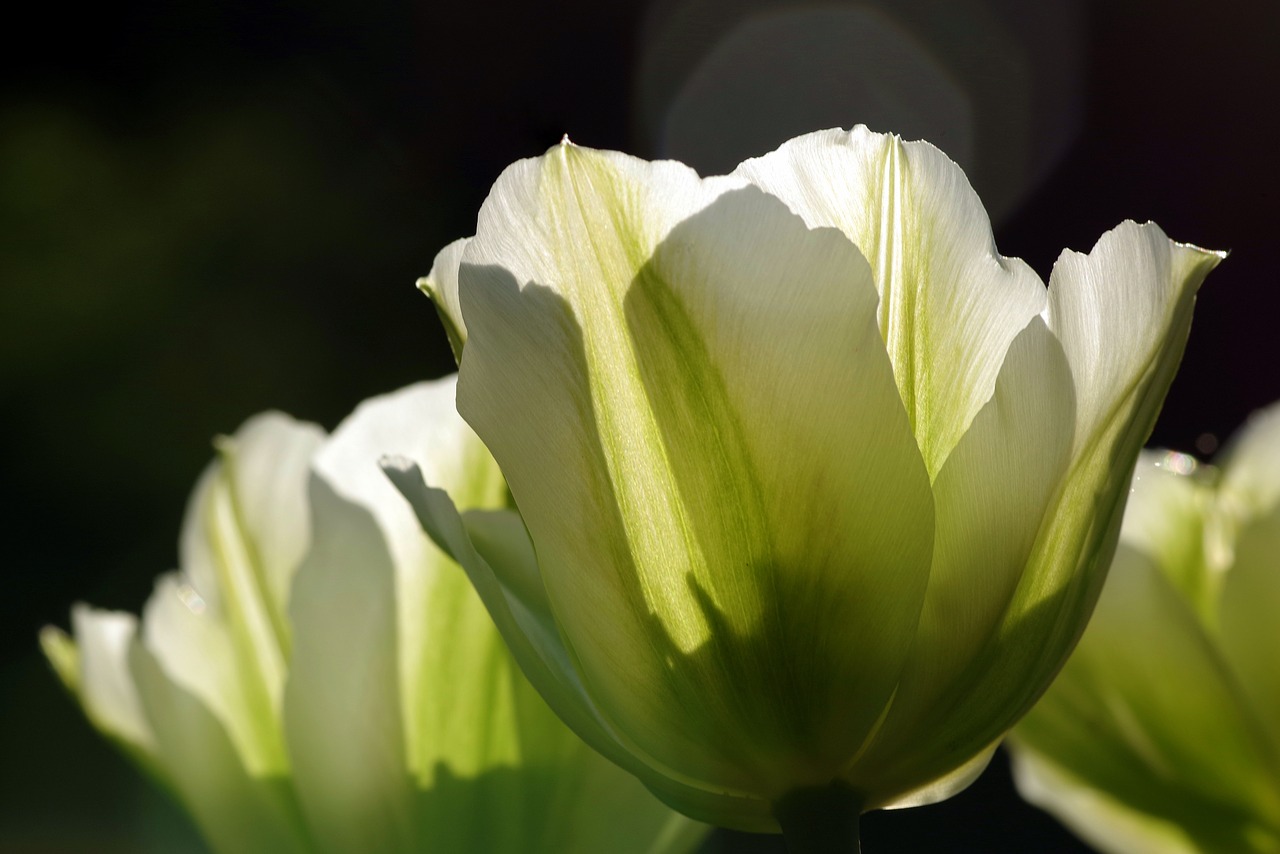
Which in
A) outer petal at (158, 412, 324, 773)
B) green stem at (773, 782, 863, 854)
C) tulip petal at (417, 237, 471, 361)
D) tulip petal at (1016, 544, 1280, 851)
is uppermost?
tulip petal at (417, 237, 471, 361)

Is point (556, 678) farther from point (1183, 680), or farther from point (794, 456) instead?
point (1183, 680)

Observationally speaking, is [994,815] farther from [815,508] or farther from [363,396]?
[815,508]

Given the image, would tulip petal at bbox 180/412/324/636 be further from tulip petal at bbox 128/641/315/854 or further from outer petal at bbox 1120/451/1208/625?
outer petal at bbox 1120/451/1208/625

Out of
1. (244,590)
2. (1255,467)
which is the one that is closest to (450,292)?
(244,590)

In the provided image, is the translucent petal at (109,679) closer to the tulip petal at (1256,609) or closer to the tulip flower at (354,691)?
the tulip flower at (354,691)

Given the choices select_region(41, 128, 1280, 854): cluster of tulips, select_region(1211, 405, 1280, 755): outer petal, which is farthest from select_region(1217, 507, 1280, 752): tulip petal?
select_region(41, 128, 1280, 854): cluster of tulips

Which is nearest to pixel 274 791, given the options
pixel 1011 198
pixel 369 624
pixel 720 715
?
pixel 369 624

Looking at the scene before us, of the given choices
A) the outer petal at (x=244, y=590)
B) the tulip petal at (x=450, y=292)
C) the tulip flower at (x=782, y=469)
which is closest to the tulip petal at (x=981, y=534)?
the tulip flower at (x=782, y=469)
